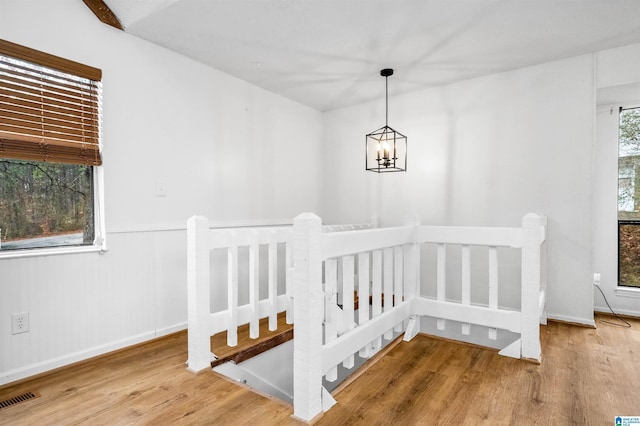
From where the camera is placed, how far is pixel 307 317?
1.37 m

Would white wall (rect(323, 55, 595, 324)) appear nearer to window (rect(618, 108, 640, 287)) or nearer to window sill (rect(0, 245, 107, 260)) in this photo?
window (rect(618, 108, 640, 287))

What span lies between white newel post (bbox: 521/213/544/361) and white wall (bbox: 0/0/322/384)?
2163 millimetres

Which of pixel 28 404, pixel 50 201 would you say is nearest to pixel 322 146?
pixel 50 201

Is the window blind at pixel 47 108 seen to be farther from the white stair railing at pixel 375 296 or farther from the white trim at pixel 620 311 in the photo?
the white trim at pixel 620 311

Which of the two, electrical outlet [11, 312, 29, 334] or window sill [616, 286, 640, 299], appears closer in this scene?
electrical outlet [11, 312, 29, 334]

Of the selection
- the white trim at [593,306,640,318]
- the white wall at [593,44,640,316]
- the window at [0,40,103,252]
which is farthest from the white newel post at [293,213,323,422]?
the white trim at [593,306,640,318]

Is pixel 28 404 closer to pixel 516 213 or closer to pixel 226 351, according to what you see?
pixel 226 351

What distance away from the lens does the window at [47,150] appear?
1.79 m

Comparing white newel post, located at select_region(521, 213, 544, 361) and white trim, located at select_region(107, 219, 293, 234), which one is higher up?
white trim, located at select_region(107, 219, 293, 234)

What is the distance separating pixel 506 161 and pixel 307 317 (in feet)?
7.93

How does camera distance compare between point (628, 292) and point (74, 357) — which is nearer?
point (74, 357)

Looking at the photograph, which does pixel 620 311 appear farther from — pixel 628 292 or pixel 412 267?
pixel 412 267

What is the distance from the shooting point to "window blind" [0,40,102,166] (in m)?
1.77

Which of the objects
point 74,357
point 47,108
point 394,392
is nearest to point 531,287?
point 394,392
